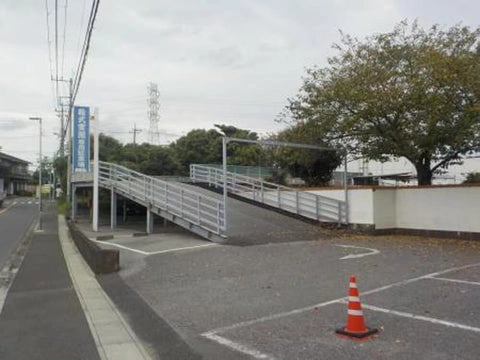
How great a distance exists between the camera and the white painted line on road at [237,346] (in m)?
6.43

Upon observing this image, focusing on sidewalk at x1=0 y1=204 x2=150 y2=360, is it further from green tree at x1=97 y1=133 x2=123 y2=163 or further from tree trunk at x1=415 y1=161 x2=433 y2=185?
green tree at x1=97 y1=133 x2=123 y2=163

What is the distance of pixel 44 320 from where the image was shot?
884 centimetres

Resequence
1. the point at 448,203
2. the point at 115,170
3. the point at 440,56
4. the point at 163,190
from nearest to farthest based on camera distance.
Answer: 1. the point at 440,56
2. the point at 448,203
3. the point at 163,190
4. the point at 115,170

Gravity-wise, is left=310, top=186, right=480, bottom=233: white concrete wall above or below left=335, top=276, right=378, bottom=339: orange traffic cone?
above

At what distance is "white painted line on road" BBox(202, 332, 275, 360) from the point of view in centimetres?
643

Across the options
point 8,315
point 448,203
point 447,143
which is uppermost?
point 447,143

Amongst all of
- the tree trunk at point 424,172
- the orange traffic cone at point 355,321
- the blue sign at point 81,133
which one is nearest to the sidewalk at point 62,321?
the orange traffic cone at point 355,321

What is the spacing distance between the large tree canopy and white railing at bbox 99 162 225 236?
15.6ft

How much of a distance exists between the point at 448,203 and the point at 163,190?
1068 cm

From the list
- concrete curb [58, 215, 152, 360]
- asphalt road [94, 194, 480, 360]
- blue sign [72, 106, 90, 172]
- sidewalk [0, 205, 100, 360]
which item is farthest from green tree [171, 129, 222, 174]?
concrete curb [58, 215, 152, 360]

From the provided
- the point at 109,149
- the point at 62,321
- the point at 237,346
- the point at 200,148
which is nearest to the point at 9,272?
the point at 62,321

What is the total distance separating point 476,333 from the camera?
6895 mm

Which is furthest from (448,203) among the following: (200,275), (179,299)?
(179,299)

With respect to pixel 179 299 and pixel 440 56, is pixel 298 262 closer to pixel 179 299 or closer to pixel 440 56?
pixel 179 299
